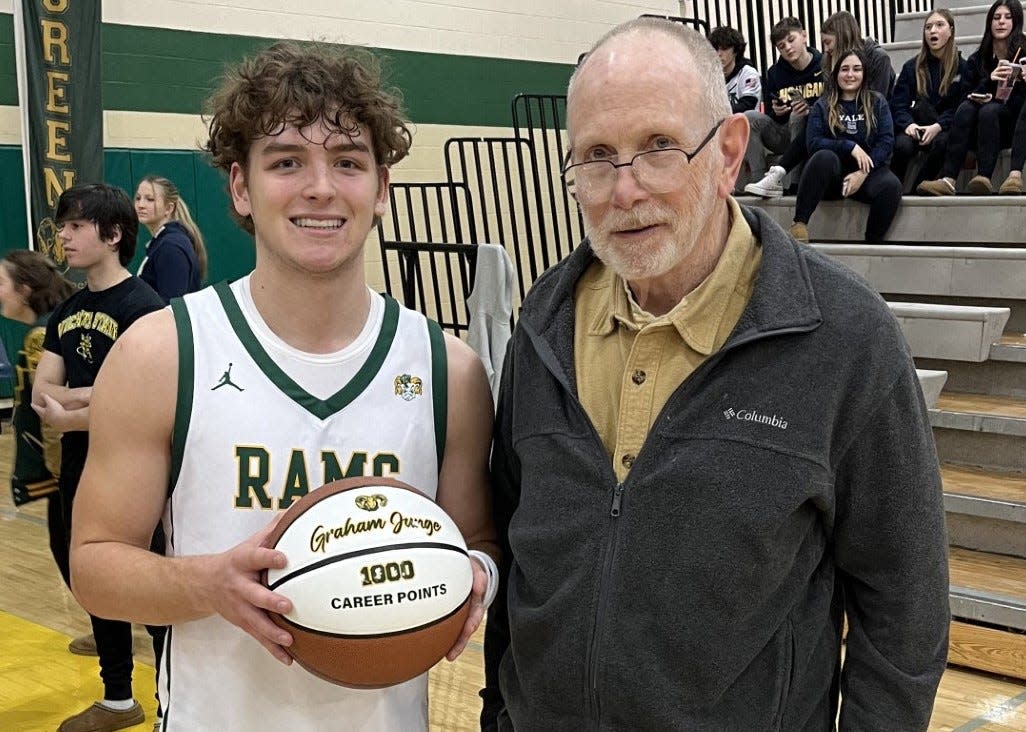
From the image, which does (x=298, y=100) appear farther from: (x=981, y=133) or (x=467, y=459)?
(x=981, y=133)

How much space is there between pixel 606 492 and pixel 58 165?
6.47m

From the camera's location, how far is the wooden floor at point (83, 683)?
129 inches

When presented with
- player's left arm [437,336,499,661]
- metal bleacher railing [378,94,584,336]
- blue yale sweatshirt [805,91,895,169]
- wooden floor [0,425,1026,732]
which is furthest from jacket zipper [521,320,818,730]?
metal bleacher railing [378,94,584,336]

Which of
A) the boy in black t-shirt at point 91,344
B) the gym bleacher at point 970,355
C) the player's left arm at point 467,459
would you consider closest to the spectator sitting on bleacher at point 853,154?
the gym bleacher at point 970,355

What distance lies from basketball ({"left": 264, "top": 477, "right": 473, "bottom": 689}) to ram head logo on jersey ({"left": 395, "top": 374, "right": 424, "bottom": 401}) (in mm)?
169

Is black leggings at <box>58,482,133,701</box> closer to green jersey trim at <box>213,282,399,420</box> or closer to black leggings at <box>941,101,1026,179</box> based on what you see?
green jersey trim at <box>213,282,399,420</box>

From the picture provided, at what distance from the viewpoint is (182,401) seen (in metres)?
1.48

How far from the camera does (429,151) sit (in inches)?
348

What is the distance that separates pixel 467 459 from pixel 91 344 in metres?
2.09

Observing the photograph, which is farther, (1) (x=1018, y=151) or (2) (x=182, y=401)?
(1) (x=1018, y=151)

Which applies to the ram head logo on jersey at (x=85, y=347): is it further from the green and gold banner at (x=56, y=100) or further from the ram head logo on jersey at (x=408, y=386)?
the green and gold banner at (x=56, y=100)

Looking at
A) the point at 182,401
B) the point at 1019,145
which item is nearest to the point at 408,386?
the point at 182,401

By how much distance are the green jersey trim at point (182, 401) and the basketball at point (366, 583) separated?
187mm

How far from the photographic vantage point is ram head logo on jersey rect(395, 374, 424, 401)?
5.18ft
